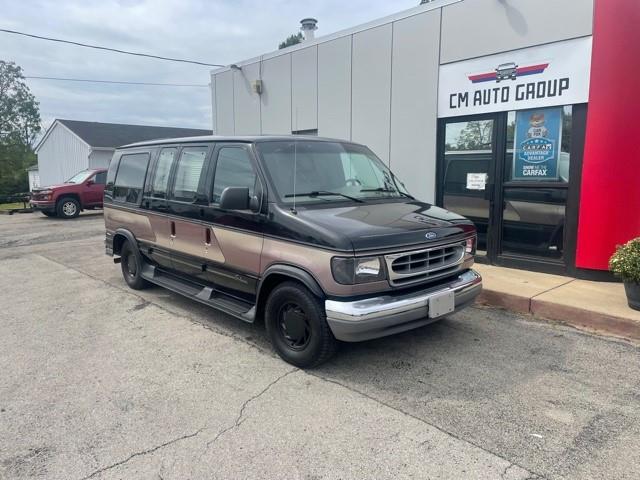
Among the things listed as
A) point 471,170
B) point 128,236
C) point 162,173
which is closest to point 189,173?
point 162,173

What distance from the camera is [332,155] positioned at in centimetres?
508

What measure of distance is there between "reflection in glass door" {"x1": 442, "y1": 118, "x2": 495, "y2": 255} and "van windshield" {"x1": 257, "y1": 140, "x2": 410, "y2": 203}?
256 centimetres

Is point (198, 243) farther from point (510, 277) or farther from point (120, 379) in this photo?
point (510, 277)

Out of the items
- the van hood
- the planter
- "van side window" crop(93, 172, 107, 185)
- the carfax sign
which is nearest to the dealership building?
the carfax sign

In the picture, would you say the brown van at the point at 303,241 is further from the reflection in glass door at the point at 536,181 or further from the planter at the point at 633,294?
the reflection in glass door at the point at 536,181

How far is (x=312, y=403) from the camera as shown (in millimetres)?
3549

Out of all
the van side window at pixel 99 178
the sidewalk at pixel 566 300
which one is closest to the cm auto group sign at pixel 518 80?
the sidewalk at pixel 566 300

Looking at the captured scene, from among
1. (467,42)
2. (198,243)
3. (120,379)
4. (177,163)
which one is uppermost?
(467,42)

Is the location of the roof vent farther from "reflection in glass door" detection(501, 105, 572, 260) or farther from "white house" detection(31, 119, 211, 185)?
"white house" detection(31, 119, 211, 185)

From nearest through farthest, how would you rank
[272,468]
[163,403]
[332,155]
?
[272,468] < [163,403] < [332,155]

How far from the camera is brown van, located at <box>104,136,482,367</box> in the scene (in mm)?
3768

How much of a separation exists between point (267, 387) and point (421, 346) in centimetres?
163

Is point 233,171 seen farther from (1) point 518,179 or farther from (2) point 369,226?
(1) point 518,179

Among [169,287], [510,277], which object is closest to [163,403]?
[169,287]
